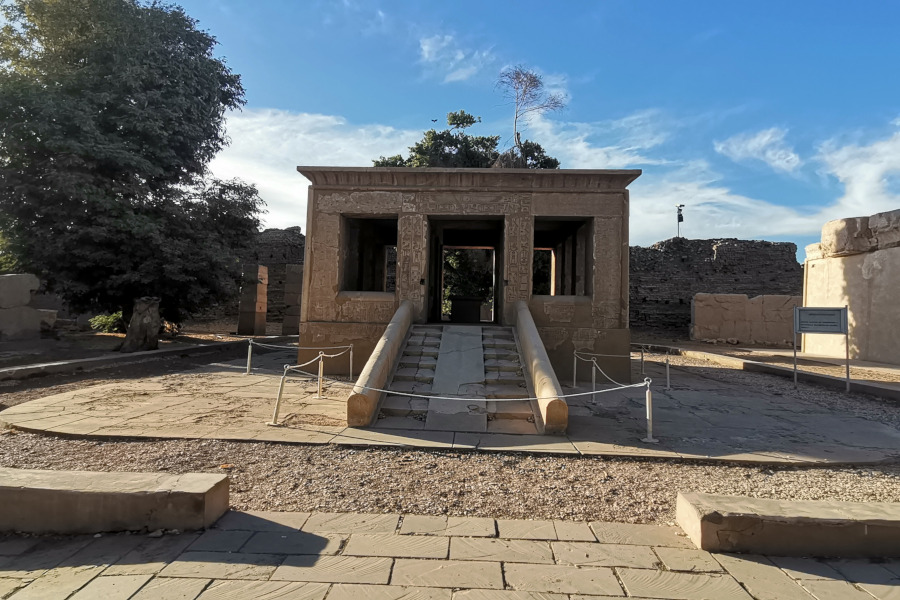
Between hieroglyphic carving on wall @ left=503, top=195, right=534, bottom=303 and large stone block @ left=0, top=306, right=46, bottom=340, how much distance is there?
12892 millimetres

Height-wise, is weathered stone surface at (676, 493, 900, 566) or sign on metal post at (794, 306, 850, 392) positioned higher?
sign on metal post at (794, 306, 850, 392)

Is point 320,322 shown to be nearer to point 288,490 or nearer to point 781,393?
point 288,490

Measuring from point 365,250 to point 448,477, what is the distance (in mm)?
8647

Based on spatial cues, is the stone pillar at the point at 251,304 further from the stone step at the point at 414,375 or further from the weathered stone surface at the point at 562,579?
the weathered stone surface at the point at 562,579

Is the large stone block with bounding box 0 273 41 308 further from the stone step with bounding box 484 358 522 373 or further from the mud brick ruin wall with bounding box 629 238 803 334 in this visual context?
the mud brick ruin wall with bounding box 629 238 803 334

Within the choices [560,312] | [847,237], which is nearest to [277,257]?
[560,312]

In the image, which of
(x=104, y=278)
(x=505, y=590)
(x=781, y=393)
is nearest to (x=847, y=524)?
(x=505, y=590)

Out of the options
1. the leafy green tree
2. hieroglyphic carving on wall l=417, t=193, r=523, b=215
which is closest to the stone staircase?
hieroglyphic carving on wall l=417, t=193, r=523, b=215

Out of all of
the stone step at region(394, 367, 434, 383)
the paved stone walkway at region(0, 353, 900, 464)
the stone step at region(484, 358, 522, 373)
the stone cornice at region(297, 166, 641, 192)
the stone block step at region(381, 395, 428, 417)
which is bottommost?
the paved stone walkway at region(0, 353, 900, 464)

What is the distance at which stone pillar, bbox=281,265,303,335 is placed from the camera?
19344mm

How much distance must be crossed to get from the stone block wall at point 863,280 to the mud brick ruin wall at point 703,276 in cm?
858

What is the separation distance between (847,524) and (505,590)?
2.15 metres

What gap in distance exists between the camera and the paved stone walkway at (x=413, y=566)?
246 centimetres

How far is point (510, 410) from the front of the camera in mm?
6105
